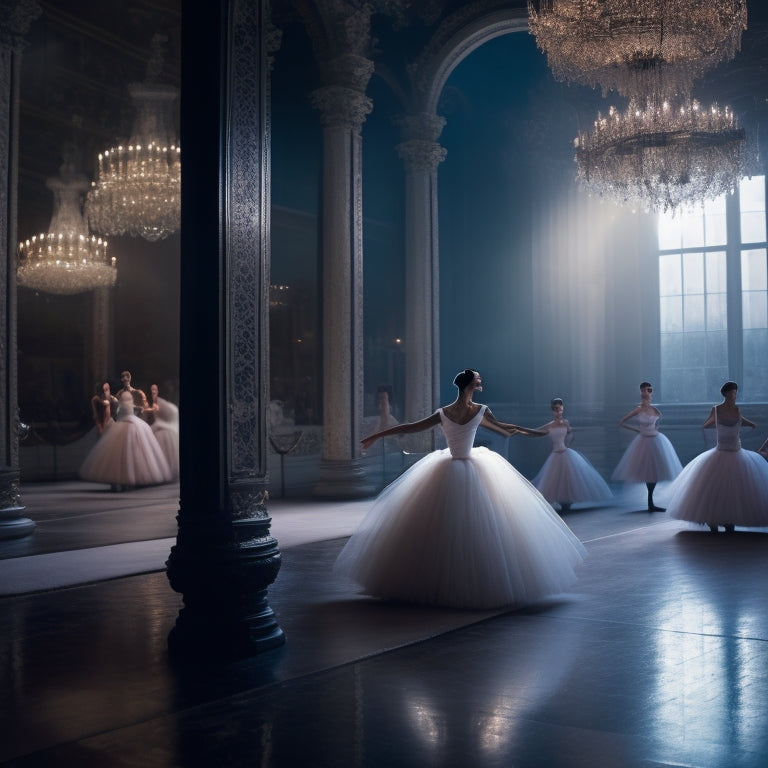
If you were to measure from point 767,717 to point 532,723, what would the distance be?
2.99ft

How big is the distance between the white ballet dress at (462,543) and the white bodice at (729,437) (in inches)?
160

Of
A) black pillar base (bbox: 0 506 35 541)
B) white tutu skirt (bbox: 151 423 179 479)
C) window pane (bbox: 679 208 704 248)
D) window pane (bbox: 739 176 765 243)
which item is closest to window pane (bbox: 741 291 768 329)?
window pane (bbox: 739 176 765 243)

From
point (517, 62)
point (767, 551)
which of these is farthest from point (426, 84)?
point (767, 551)

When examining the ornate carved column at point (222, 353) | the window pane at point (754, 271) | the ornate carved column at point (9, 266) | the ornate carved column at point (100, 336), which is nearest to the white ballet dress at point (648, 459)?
the window pane at point (754, 271)

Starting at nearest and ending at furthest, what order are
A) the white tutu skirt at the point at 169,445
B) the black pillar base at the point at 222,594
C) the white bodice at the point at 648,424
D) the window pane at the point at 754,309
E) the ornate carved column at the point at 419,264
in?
the black pillar base at the point at 222,594 < the white tutu skirt at the point at 169,445 < the white bodice at the point at 648,424 < the ornate carved column at the point at 419,264 < the window pane at the point at 754,309

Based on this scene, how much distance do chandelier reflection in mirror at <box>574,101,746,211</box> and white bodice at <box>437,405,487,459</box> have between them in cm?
545

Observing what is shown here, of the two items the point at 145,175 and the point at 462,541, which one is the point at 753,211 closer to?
the point at 145,175

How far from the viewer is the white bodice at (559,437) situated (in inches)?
490

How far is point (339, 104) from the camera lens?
13.9m

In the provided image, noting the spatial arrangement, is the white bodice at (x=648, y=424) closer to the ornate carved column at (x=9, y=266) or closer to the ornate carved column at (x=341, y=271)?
the ornate carved column at (x=341, y=271)

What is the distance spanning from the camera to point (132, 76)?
12266 millimetres

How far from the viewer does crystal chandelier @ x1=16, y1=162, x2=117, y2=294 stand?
1084 cm

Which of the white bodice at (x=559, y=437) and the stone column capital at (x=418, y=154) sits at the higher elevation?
the stone column capital at (x=418, y=154)

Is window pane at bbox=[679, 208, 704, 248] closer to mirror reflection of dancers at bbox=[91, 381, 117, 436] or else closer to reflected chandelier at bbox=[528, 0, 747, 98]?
reflected chandelier at bbox=[528, 0, 747, 98]
